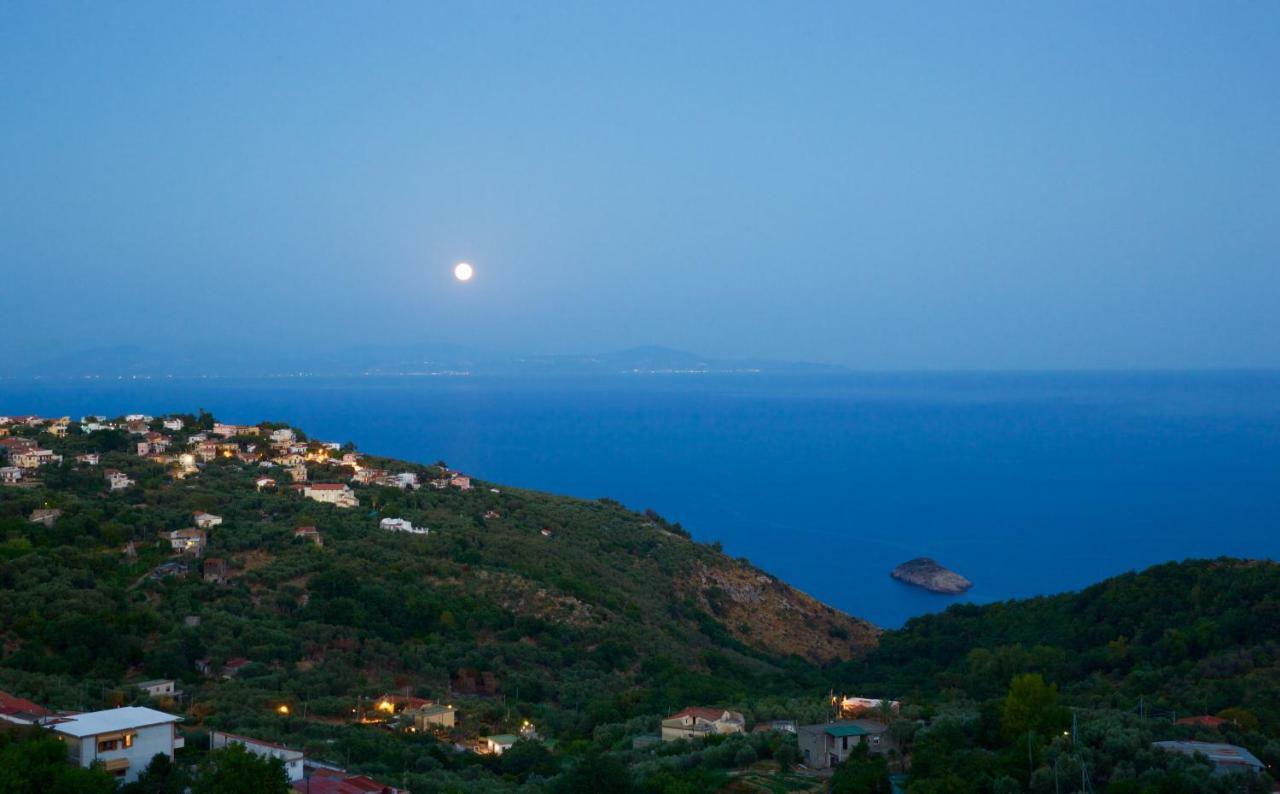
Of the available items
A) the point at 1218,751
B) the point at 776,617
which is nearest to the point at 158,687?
the point at 1218,751

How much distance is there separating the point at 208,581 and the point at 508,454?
6275 cm

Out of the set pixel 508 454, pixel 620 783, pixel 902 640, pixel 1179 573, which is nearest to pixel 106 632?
pixel 620 783

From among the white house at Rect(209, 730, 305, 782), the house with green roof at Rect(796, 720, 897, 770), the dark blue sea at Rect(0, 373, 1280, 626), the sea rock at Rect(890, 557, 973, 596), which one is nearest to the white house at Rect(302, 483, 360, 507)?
the white house at Rect(209, 730, 305, 782)

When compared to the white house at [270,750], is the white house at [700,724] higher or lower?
lower

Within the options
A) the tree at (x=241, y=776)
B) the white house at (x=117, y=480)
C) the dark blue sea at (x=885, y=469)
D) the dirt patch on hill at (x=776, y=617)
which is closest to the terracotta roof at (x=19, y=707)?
the tree at (x=241, y=776)

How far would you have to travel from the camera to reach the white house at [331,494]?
110 feet

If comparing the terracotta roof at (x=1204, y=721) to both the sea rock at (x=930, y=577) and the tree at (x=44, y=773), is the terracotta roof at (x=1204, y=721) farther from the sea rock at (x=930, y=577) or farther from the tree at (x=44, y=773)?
the sea rock at (x=930, y=577)

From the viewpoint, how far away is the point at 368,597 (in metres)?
24.3

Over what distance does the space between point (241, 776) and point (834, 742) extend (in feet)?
25.3

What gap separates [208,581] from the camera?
78.0 feet

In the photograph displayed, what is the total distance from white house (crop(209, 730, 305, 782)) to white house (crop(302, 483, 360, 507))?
63.2 ft

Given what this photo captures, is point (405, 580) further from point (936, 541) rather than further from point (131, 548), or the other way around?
point (936, 541)

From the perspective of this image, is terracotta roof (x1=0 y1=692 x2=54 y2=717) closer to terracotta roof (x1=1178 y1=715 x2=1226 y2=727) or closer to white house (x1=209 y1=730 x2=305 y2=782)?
white house (x1=209 y1=730 x2=305 y2=782)

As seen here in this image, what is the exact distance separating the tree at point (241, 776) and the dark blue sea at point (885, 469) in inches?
1330
